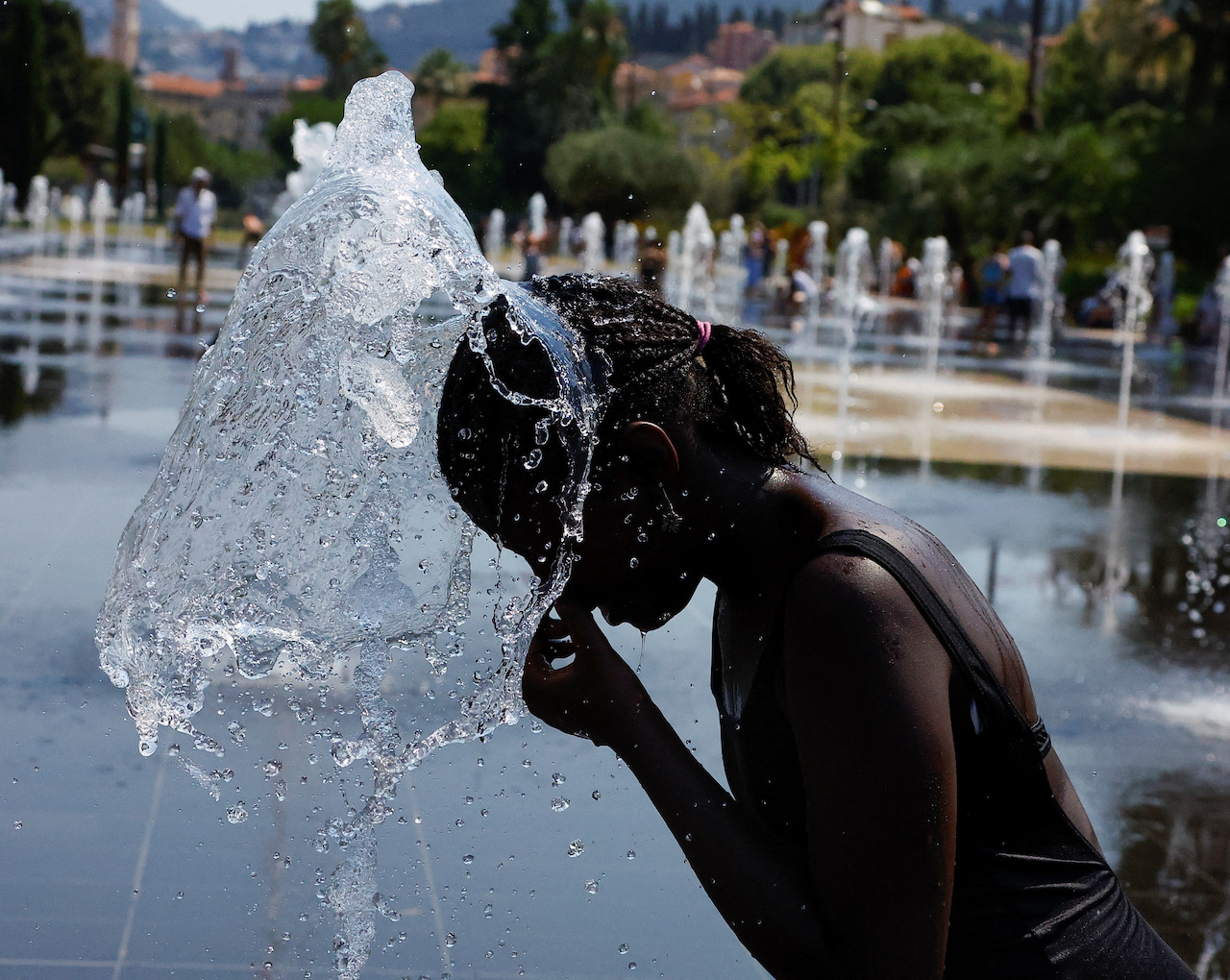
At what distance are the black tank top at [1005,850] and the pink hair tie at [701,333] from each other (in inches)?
10.8

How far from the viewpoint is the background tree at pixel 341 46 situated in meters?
54.7

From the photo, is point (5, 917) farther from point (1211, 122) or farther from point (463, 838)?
point (1211, 122)

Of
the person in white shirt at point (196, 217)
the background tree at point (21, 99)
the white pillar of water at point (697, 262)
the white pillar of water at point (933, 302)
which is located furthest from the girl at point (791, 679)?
the background tree at point (21, 99)

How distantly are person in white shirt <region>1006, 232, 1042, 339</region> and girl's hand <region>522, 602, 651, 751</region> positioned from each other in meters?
23.3

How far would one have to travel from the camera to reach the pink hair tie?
5.50 ft

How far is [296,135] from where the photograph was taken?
7770mm

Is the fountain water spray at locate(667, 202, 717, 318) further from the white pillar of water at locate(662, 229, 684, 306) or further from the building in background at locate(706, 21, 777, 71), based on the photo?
the building in background at locate(706, 21, 777, 71)

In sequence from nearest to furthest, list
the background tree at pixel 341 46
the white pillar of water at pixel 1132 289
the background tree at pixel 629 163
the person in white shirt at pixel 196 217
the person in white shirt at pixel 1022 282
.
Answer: the person in white shirt at pixel 196 217 < the person in white shirt at pixel 1022 282 < the background tree at pixel 629 163 < the white pillar of water at pixel 1132 289 < the background tree at pixel 341 46

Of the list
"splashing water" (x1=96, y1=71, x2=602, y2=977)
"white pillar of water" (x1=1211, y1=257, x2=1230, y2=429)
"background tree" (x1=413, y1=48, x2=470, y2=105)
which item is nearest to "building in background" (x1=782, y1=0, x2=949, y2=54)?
"background tree" (x1=413, y1=48, x2=470, y2=105)

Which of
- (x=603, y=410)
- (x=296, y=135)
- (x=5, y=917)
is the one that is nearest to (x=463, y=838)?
(x=5, y=917)

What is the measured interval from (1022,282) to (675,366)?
23.9 metres

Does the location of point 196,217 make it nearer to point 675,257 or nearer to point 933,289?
point 675,257

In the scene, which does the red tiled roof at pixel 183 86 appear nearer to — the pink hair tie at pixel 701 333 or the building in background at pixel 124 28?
the building in background at pixel 124 28

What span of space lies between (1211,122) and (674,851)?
3649cm
